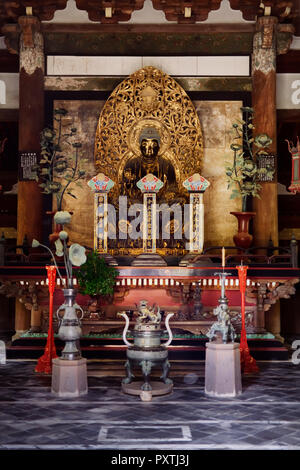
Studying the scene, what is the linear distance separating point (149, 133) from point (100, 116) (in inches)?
29.7

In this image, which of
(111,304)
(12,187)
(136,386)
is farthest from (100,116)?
(136,386)

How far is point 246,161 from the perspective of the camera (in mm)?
7754

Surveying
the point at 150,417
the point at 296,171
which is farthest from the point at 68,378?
the point at 296,171

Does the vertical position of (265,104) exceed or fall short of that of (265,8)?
it falls short

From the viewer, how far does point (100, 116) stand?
27.4 ft

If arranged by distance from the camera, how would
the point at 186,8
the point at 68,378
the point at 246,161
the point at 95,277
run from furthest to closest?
the point at 186,8, the point at 246,161, the point at 95,277, the point at 68,378

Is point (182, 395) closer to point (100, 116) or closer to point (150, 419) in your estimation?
point (150, 419)

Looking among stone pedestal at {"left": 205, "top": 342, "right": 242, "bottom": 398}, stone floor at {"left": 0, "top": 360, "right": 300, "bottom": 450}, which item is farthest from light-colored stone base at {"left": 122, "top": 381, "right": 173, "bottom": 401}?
stone pedestal at {"left": 205, "top": 342, "right": 242, "bottom": 398}

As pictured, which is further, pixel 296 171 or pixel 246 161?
pixel 296 171

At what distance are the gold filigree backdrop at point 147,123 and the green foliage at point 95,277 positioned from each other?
6.82ft

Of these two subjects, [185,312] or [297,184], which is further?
[297,184]

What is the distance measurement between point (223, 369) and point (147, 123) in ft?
15.0

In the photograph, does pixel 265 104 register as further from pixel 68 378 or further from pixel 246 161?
pixel 68 378

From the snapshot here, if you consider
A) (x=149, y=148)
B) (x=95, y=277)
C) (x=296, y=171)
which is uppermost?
(x=149, y=148)
